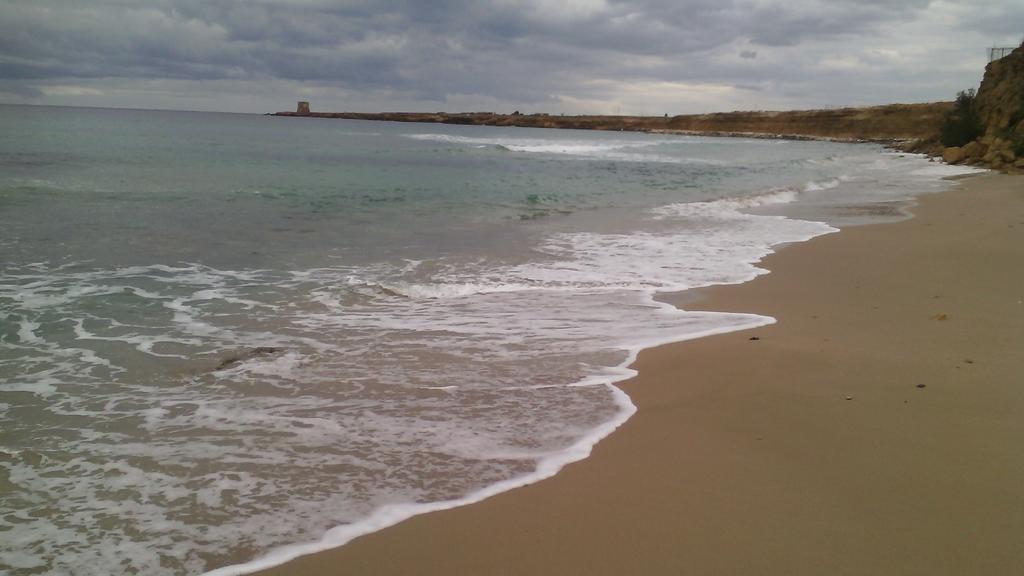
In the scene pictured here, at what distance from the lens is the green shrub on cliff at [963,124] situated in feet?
122

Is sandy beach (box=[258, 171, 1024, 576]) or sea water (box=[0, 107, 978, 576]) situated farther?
sea water (box=[0, 107, 978, 576])

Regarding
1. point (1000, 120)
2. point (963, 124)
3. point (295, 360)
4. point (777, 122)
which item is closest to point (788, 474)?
point (295, 360)

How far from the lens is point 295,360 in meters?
5.09

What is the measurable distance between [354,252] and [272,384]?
5.56 m

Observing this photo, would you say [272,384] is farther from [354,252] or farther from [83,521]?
[354,252]

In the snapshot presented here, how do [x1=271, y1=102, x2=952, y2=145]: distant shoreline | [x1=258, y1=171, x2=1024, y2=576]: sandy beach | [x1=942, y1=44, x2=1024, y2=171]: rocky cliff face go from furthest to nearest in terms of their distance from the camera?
1. [x1=271, y1=102, x2=952, y2=145]: distant shoreline
2. [x1=942, y1=44, x2=1024, y2=171]: rocky cliff face
3. [x1=258, y1=171, x2=1024, y2=576]: sandy beach

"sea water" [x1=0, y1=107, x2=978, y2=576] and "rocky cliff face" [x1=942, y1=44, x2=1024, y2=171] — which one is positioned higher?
"rocky cliff face" [x1=942, y1=44, x2=1024, y2=171]

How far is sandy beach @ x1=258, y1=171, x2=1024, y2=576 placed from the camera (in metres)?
2.59

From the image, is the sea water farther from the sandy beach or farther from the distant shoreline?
the distant shoreline

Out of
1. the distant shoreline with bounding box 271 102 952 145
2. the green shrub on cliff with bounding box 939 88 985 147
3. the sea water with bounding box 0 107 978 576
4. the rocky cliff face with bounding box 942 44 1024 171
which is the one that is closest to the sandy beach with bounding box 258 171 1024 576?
the sea water with bounding box 0 107 978 576

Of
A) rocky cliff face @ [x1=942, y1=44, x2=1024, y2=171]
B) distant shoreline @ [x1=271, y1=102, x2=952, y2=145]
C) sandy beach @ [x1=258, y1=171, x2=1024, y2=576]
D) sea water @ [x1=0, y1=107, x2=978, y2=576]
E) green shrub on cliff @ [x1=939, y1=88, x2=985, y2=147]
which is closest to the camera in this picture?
sandy beach @ [x1=258, y1=171, x2=1024, y2=576]

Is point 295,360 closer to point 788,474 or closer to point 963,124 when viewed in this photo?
point 788,474

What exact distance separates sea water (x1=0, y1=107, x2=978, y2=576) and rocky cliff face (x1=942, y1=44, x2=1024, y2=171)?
17.4 m

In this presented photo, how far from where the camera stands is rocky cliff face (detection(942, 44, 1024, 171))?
86.3ft
